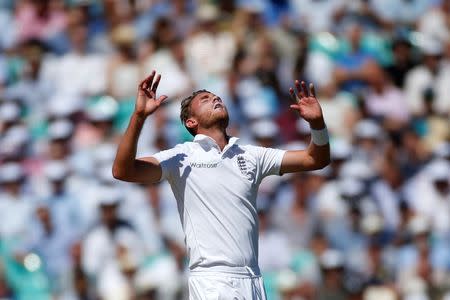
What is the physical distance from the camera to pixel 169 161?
6.67m

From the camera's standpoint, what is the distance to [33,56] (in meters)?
13.6

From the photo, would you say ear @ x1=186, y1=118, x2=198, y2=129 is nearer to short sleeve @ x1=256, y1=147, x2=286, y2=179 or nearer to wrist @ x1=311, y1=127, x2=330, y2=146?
short sleeve @ x1=256, y1=147, x2=286, y2=179

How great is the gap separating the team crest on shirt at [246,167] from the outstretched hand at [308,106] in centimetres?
41

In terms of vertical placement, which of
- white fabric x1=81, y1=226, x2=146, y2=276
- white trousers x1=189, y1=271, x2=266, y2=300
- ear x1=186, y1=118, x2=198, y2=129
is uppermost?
ear x1=186, y1=118, x2=198, y2=129

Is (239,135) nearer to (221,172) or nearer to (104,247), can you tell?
(104,247)

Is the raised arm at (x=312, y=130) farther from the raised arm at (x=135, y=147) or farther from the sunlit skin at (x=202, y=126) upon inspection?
the raised arm at (x=135, y=147)

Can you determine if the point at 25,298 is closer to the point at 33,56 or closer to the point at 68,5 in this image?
the point at 33,56

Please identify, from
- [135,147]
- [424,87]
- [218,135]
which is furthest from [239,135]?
[135,147]

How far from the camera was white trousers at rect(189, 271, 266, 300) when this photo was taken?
6414 millimetres

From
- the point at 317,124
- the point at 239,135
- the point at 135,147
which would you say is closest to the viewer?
the point at 135,147

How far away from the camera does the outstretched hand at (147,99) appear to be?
6387 mm

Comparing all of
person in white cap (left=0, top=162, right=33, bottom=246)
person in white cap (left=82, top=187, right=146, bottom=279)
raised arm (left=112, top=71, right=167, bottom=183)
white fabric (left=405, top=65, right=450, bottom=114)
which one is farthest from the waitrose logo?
white fabric (left=405, top=65, right=450, bottom=114)

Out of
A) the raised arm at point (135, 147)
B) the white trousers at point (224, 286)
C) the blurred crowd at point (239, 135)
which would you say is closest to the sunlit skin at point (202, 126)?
the raised arm at point (135, 147)

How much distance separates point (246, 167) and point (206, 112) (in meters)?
0.43
